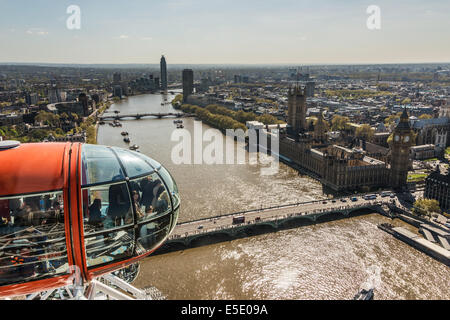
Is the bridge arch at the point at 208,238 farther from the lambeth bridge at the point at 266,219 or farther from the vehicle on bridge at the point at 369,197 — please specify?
the vehicle on bridge at the point at 369,197

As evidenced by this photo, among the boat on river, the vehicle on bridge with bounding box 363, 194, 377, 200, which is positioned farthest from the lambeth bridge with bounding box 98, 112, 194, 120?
the boat on river

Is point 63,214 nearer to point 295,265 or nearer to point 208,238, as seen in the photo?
point 295,265

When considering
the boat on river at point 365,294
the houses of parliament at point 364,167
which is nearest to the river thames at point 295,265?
the boat on river at point 365,294

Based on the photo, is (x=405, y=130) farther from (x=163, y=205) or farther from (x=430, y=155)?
(x=163, y=205)

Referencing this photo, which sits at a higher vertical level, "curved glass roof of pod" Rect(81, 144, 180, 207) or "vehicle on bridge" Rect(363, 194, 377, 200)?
"curved glass roof of pod" Rect(81, 144, 180, 207)

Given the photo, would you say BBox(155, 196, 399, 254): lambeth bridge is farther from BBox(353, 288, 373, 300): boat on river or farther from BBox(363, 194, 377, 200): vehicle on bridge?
BBox(353, 288, 373, 300): boat on river
